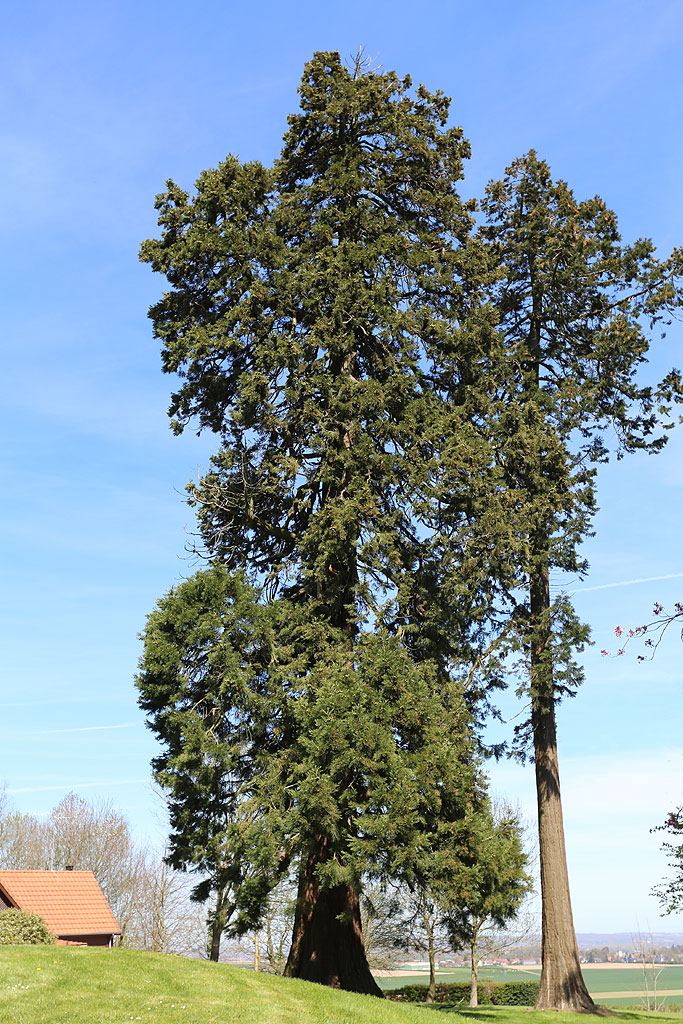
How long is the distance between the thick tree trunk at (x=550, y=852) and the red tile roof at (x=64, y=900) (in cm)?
2079

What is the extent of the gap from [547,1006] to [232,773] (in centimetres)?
918

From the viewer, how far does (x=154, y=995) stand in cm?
1188

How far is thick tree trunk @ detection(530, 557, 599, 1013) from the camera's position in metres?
18.8

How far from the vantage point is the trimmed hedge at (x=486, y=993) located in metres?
30.4

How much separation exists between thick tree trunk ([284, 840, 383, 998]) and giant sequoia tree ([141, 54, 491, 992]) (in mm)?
39

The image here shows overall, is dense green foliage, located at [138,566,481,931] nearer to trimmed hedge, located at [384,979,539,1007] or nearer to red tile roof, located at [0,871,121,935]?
trimmed hedge, located at [384,979,539,1007]

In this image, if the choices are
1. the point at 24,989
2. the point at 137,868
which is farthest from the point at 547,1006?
the point at 137,868

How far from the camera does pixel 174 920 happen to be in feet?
133

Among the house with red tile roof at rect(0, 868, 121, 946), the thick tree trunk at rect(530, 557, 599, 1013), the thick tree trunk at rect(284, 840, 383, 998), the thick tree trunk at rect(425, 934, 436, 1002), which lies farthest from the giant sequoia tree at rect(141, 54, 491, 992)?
the house with red tile roof at rect(0, 868, 121, 946)

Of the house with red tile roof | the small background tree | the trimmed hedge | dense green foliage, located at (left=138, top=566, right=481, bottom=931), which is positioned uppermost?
dense green foliage, located at (left=138, top=566, right=481, bottom=931)

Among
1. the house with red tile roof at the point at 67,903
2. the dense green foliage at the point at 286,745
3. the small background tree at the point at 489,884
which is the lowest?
the house with red tile roof at the point at 67,903

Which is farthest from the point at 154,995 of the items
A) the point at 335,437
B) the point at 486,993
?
the point at 486,993

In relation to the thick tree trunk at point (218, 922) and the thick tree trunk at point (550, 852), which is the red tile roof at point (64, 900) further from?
the thick tree trunk at point (550, 852)

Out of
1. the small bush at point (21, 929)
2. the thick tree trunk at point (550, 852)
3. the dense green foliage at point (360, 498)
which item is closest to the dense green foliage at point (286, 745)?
the dense green foliage at point (360, 498)
